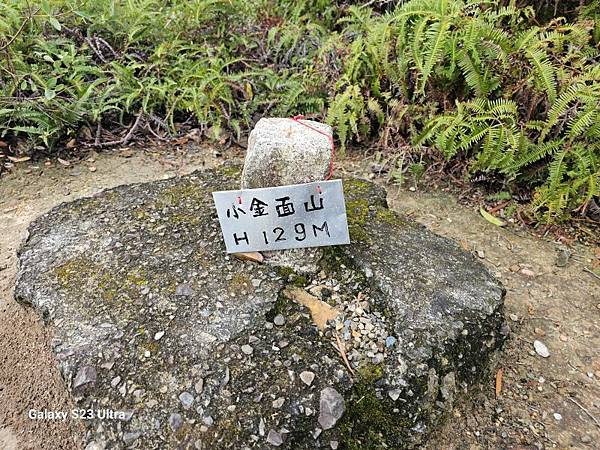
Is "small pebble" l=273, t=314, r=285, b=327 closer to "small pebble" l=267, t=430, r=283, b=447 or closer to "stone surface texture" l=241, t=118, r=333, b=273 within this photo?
"small pebble" l=267, t=430, r=283, b=447

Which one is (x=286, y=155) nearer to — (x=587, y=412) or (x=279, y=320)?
(x=279, y=320)

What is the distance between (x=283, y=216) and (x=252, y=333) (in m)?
0.52

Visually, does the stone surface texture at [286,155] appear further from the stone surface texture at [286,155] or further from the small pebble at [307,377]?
the small pebble at [307,377]

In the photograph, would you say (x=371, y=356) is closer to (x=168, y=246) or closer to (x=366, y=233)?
(x=366, y=233)

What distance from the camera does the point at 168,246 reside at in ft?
8.48

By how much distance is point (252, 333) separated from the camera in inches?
85.3

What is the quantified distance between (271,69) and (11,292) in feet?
9.52

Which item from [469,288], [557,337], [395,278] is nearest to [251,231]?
[395,278]

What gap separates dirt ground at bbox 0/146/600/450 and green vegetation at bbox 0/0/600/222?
0.35 meters

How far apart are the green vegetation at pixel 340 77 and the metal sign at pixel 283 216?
1.60 metres

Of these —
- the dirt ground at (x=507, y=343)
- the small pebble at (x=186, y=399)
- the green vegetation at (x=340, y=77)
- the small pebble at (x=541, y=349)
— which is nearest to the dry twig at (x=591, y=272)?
the dirt ground at (x=507, y=343)

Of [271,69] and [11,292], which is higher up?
[271,69]

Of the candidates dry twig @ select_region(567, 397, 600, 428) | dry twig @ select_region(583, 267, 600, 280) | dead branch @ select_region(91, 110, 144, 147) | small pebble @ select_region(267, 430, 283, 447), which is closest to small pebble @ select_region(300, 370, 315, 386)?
small pebble @ select_region(267, 430, 283, 447)

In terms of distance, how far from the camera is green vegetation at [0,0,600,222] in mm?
3381
